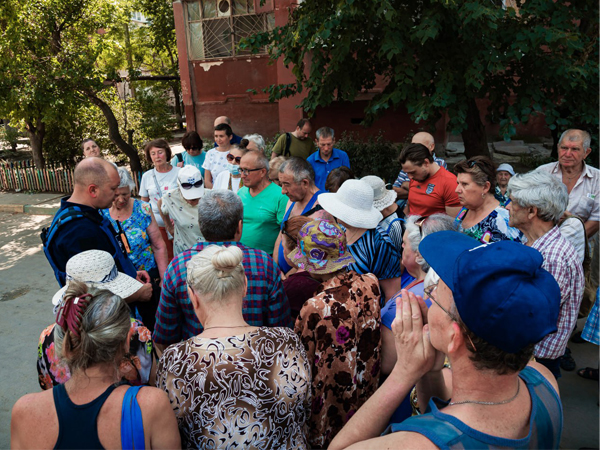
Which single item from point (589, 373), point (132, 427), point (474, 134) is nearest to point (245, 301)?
point (132, 427)

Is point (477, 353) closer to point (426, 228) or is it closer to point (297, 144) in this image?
point (426, 228)

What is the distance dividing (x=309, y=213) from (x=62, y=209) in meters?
1.83

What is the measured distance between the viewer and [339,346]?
2266mm

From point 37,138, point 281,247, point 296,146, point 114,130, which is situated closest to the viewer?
point 281,247

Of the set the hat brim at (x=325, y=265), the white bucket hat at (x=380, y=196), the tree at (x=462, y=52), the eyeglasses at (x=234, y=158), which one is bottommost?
the hat brim at (x=325, y=265)

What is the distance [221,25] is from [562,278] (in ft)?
38.3

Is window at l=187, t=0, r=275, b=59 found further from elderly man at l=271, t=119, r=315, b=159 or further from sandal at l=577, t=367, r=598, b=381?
sandal at l=577, t=367, r=598, b=381

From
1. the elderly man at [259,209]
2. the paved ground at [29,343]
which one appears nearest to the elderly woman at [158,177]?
the elderly man at [259,209]

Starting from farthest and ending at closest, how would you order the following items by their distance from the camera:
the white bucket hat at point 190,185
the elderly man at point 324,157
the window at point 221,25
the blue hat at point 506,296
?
the window at point 221,25 → the elderly man at point 324,157 → the white bucket hat at point 190,185 → the blue hat at point 506,296

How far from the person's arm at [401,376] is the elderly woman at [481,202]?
2106mm

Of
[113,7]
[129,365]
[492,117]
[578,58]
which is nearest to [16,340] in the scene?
[129,365]

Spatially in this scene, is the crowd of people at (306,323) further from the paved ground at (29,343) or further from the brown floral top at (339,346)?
the paved ground at (29,343)

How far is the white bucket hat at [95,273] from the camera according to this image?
2.49 m

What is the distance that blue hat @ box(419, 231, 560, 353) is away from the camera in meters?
1.24
